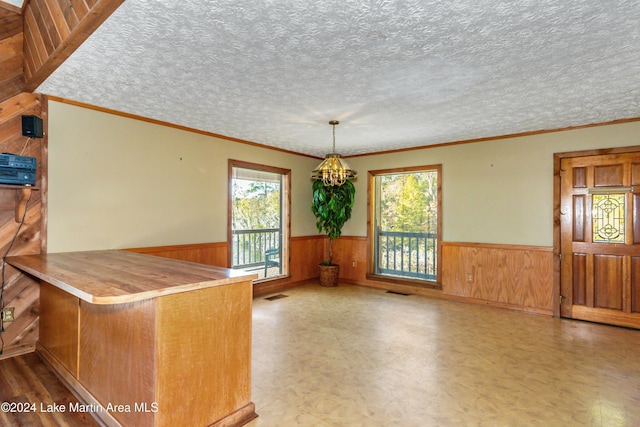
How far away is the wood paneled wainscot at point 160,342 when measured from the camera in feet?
5.54

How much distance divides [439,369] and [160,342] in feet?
7.25

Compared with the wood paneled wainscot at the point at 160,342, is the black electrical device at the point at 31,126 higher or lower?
higher

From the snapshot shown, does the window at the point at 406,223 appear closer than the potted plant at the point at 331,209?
Yes

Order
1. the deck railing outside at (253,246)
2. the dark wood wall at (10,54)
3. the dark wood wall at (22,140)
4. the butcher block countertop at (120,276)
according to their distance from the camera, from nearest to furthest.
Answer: the butcher block countertop at (120,276) → the dark wood wall at (22,140) → the dark wood wall at (10,54) → the deck railing outside at (253,246)

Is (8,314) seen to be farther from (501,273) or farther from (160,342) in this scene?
(501,273)

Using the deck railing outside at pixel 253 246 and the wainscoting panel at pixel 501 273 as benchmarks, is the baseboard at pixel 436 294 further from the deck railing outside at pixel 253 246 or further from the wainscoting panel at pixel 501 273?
the deck railing outside at pixel 253 246

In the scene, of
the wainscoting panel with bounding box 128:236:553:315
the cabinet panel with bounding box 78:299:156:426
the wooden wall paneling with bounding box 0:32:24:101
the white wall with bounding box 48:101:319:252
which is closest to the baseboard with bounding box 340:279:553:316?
Result: the wainscoting panel with bounding box 128:236:553:315

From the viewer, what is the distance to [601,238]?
13.1 ft

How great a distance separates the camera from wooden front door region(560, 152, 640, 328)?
3805 millimetres

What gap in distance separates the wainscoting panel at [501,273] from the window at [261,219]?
277 cm

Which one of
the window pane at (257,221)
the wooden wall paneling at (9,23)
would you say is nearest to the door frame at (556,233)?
the window pane at (257,221)

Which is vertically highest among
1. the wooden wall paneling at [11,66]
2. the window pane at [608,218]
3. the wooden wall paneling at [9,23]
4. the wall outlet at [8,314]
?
the wooden wall paneling at [9,23]

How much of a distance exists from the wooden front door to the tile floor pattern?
11.0 inches

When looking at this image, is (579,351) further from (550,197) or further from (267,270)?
(267,270)
